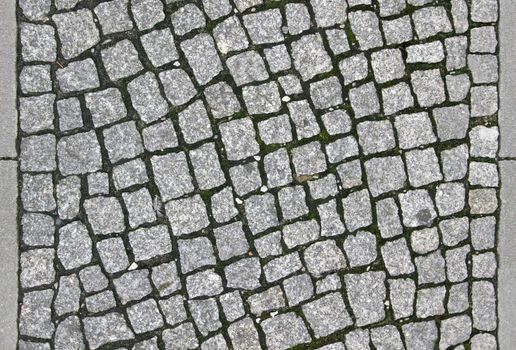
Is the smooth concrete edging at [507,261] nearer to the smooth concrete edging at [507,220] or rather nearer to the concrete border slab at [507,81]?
the smooth concrete edging at [507,220]

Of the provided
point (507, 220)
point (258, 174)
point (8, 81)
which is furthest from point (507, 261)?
point (8, 81)

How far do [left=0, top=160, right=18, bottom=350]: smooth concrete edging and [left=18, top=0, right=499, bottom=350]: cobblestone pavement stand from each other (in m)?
0.06

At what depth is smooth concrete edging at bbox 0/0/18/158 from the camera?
4.08 meters

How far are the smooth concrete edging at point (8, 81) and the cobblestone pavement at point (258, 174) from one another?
70 millimetres

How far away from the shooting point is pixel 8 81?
4090 millimetres

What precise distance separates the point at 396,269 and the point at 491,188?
0.87 meters

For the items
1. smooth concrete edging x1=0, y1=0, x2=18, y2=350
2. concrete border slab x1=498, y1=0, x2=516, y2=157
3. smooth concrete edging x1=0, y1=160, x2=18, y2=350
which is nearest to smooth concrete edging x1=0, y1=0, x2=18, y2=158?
smooth concrete edging x1=0, y1=0, x2=18, y2=350

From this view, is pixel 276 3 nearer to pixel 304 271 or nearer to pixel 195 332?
pixel 304 271

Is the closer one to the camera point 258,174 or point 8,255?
point 8,255

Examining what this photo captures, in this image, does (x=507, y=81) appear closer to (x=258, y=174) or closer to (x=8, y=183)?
(x=258, y=174)

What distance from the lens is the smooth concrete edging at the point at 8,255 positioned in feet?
13.3

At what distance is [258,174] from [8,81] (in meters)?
1.74

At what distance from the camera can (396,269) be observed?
4262mm

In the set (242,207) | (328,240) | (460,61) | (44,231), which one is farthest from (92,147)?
(460,61)
